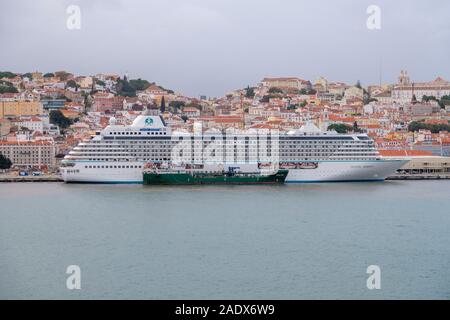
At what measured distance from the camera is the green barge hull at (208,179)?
64.6 ft

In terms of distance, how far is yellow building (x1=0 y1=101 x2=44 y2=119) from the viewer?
3322 cm

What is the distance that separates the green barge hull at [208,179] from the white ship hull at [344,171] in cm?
51

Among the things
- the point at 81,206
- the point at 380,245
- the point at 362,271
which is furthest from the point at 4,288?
the point at 81,206

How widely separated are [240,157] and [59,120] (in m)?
13.0

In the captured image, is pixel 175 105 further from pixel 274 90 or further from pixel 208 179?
pixel 208 179

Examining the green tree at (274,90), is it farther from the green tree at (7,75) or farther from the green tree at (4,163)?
the green tree at (4,163)

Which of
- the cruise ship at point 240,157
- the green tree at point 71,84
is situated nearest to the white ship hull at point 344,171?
the cruise ship at point 240,157

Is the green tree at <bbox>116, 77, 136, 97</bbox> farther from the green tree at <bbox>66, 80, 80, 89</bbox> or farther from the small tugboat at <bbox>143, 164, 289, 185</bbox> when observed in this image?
the small tugboat at <bbox>143, 164, 289, 185</bbox>

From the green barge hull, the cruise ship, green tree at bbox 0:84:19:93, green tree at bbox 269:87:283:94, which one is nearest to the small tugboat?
the green barge hull

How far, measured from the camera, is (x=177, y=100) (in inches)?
1652

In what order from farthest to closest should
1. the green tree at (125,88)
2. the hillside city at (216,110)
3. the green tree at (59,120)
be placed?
1. the green tree at (125,88)
2. the green tree at (59,120)
3. the hillside city at (216,110)

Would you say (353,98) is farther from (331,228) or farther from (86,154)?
(331,228)

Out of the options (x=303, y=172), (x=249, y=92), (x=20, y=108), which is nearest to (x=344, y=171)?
(x=303, y=172)
